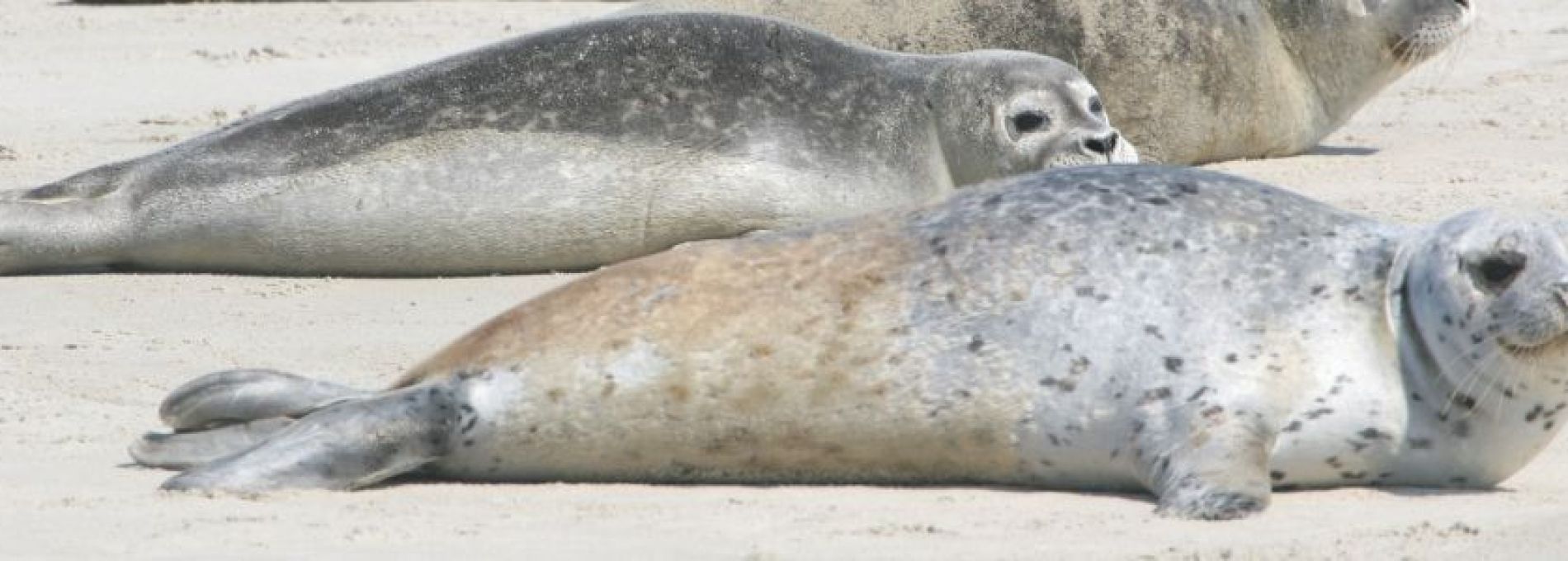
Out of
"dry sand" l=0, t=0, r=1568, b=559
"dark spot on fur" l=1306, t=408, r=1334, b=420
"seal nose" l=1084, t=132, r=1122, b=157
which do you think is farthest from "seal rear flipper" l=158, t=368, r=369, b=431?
"seal nose" l=1084, t=132, r=1122, b=157

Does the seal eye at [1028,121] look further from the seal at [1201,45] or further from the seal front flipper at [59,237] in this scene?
the seal front flipper at [59,237]

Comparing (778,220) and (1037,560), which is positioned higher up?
(1037,560)

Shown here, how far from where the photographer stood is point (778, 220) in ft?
26.3

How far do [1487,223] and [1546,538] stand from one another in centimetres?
70

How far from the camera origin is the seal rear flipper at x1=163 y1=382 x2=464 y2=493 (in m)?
4.83

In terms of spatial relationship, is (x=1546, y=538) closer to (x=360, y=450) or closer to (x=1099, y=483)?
(x=1099, y=483)

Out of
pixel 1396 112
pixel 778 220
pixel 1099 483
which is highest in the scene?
pixel 1099 483

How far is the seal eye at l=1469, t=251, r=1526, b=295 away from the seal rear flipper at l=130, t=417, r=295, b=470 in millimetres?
2030

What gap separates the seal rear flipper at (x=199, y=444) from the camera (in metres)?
5.11

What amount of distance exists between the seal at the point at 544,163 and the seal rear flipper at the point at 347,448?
9.53 feet

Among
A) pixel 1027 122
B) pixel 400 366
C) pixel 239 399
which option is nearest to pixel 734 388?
pixel 239 399

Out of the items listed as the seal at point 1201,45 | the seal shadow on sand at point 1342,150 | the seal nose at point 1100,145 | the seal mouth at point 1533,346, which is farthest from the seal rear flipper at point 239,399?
the seal shadow on sand at point 1342,150

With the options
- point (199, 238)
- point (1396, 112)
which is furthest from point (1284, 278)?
point (1396, 112)

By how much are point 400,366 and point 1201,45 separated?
432 centimetres
